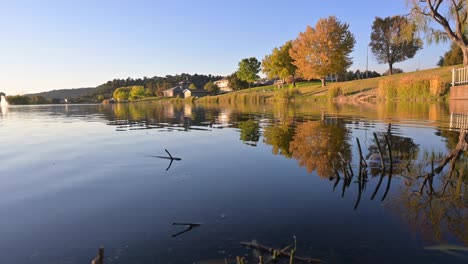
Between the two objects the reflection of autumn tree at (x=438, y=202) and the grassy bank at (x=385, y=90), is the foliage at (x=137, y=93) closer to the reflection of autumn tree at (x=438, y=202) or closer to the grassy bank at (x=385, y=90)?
the grassy bank at (x=385, y=90)

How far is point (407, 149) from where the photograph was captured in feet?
33.8

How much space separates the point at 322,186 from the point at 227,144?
679 centimetres

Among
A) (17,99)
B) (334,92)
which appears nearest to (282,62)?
(334,92)

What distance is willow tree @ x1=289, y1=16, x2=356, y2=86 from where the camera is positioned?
5972 centimetres

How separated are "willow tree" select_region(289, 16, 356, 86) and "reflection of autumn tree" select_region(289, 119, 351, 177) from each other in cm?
4935

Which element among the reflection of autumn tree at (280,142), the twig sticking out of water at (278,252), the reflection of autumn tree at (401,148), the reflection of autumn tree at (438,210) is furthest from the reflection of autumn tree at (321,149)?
the twig sticking out of water at (278,252)

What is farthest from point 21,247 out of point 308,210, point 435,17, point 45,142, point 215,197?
point 435,17

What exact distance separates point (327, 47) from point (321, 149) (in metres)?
54.7

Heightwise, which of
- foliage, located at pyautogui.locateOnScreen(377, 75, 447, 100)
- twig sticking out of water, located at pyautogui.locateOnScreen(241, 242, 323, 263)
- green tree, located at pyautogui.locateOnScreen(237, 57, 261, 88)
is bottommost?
twig sticking out of water, located at pyautogui.locateOnScreen(241, 242, 323, 263)

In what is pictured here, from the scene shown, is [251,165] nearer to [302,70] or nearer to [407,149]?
[407,149]

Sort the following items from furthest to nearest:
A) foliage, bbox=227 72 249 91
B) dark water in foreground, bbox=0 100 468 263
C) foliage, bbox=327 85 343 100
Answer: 1. foliage, bbox=227 72 249 91
2. foliage, bbox=327 85 343 100
3. dark water in foreground, bbox=0 100 468 263

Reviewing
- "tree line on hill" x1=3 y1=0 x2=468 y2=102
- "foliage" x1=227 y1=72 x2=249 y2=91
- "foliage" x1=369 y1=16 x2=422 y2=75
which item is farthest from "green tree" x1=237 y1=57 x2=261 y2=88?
"foliage" x1=369 y1=16 x2=422 y2=75

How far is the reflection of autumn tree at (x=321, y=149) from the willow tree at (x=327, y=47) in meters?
49.4

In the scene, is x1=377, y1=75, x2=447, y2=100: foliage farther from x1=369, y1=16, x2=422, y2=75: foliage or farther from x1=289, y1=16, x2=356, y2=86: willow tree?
x1=369, y1=16, x2=422, y2=75: foliage
